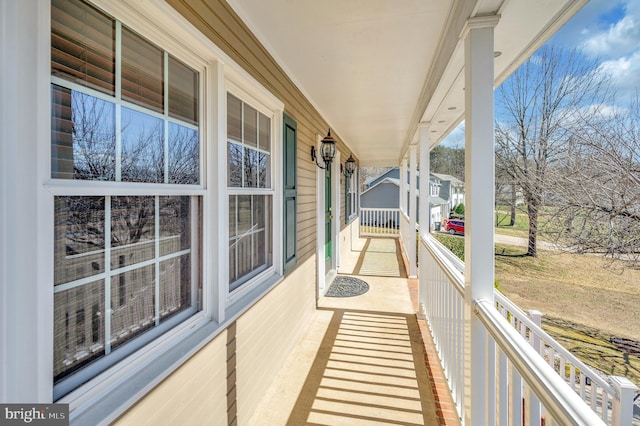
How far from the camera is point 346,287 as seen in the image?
16.9ft

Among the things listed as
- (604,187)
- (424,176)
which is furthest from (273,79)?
(604,187)

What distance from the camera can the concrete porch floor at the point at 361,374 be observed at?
2189mm

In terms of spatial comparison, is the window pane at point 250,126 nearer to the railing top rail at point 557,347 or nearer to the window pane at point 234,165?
the window pane at point 234,165

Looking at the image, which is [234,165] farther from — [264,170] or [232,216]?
[264,170]

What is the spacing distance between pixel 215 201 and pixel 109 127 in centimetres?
70

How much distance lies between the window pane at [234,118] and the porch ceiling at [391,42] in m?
0.55

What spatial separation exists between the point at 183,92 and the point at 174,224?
71 cm

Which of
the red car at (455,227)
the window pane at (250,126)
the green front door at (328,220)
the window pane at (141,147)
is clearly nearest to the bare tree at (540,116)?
the green front door at (328,220)

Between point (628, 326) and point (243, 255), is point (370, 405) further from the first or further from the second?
point (628, 326)

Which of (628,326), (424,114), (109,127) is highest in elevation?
(424,114)

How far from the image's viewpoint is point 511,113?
477 centimetres

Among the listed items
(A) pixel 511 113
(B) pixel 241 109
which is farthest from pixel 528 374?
(A) pixel 511 113

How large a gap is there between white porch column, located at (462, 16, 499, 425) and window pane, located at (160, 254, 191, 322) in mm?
1565

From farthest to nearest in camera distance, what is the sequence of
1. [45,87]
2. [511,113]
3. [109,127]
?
[511,113], [109,127], [45,87]
